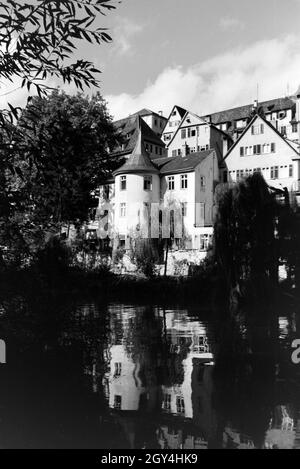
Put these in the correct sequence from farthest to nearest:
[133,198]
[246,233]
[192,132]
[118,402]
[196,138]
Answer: [192,132]
[196,138]
[133,198]
[246,233]
[118,402]

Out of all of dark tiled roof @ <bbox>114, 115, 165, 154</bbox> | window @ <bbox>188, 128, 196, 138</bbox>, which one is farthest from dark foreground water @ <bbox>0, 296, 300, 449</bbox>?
window @ <bbox>188, 128, 196, 138</bbox>

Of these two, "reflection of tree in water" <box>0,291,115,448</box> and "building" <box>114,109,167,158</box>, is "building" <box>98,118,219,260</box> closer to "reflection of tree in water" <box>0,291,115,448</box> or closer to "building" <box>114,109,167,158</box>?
"building" <box>114,109,167,158</box>

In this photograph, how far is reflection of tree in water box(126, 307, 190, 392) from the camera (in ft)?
34.7

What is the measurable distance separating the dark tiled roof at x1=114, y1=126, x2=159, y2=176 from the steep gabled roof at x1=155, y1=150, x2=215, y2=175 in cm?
114

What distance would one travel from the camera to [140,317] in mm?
23719

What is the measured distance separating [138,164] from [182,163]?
4.14 m

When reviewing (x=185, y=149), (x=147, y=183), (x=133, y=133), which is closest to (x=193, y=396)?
(x=147, y=183)

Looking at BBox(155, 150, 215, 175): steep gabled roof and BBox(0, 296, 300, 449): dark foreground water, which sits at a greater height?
BBox(155, 150, 215, 175): steep gabled roof

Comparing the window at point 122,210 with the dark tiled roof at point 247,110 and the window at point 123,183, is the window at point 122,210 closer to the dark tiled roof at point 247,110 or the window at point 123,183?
the window at point 123,183

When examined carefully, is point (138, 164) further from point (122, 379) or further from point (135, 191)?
point (122, 379)

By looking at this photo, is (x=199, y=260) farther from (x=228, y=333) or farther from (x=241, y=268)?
(x=228, y=333)

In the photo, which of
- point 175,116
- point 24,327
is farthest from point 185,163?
point 24,327

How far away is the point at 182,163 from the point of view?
4825 centimetres
